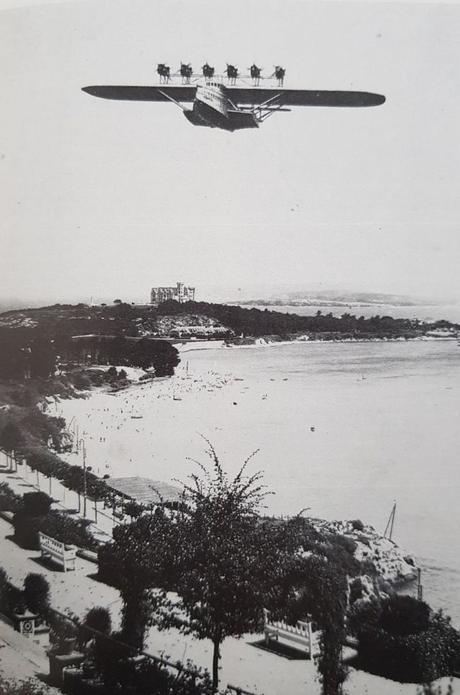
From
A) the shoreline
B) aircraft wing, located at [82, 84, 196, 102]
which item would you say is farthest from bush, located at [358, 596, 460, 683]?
aircraft wing, located at [82, 84, 196, 102]

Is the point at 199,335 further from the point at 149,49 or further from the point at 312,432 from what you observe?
the point at 149,49

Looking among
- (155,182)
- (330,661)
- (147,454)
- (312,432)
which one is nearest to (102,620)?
(147,454)

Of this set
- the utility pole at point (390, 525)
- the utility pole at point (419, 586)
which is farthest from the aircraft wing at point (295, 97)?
the utility pole at point (419, 586)

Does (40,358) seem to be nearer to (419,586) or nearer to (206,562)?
(206,562)

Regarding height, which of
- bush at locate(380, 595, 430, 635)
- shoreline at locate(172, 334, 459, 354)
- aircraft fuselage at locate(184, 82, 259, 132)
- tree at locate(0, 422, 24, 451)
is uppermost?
aircraft fuselage at locate(184, 82, 259, 132)

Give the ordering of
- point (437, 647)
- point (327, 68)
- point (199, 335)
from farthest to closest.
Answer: point (199, 335) → point (327, 68) → point (437, 647)

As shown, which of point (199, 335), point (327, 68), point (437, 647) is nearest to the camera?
point (437, 647)

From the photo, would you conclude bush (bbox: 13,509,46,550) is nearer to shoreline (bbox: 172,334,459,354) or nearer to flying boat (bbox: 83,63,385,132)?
shoreline (bbox: 172,334,459,354)
